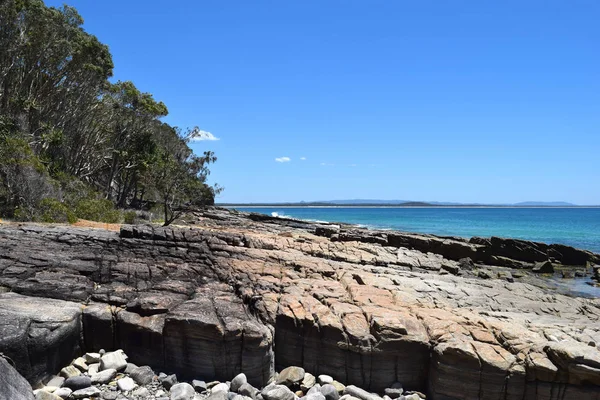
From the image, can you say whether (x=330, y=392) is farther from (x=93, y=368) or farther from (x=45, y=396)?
(x=45, y=396)

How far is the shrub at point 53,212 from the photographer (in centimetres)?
2019

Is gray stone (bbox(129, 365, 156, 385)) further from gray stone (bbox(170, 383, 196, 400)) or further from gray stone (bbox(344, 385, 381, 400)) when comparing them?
gray stone (bbox(344, 385, 381, 400))

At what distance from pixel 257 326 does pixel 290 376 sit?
1038 millimetres

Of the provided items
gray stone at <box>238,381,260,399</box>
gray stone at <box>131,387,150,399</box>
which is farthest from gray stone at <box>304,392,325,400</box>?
gray stone at <box>131,387,150,399</box>

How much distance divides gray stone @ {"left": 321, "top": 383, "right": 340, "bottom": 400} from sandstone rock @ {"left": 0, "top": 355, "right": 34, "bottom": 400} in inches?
167

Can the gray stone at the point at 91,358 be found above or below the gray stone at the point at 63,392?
above

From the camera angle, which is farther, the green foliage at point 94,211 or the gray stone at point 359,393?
the green foliage at point 94,211

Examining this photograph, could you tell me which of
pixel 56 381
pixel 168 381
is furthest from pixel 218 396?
pixel 56 381

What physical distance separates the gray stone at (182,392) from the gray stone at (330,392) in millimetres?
2115

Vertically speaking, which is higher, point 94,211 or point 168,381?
point 94,211

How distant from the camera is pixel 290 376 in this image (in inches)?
296

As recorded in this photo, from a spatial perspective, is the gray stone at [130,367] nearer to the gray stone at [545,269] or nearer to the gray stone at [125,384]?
the gray stone at [125,384]

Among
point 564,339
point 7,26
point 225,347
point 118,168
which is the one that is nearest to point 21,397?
point 225,347

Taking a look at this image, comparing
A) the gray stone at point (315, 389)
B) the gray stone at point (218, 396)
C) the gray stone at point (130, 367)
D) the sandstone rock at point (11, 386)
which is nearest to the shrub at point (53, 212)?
the gray stone at point (130, 367)
